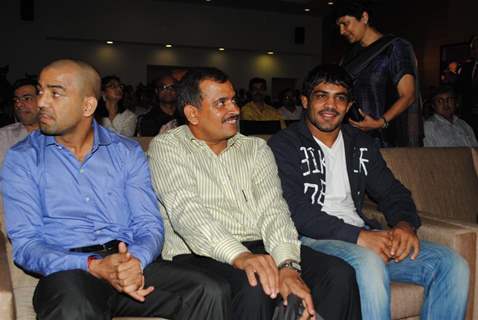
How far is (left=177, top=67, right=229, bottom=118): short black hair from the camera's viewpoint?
203 cm

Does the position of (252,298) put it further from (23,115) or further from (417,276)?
(23,115)

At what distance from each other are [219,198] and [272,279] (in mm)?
444

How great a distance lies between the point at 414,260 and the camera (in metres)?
2.06

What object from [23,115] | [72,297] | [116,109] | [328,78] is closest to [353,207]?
[328,78]

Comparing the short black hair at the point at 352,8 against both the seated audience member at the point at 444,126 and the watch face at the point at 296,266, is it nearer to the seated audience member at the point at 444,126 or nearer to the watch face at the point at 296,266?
the watch face at the point at 296,266

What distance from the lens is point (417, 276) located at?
2.04 metres

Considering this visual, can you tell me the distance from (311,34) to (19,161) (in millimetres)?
11576

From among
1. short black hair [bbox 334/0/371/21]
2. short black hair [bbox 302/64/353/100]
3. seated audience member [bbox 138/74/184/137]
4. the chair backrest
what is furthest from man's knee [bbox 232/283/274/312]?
seated audience member [bbox 138/74/184/137]

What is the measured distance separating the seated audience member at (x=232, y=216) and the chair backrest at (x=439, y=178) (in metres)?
1.06

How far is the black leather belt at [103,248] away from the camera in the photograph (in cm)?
178

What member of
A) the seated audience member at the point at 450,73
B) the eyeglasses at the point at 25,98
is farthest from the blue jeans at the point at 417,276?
the seated audience member at the point at 450,73

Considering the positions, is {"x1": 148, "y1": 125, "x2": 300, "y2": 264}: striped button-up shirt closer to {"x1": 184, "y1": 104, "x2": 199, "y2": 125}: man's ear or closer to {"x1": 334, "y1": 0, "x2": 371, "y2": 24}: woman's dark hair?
{"x1": 184, "y1": 104, "x2": 199, "y2": 125}: man's ear

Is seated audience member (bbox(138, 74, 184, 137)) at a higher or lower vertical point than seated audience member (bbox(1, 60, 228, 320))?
higher

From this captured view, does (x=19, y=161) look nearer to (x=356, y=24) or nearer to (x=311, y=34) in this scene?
(x=356, y=24)
